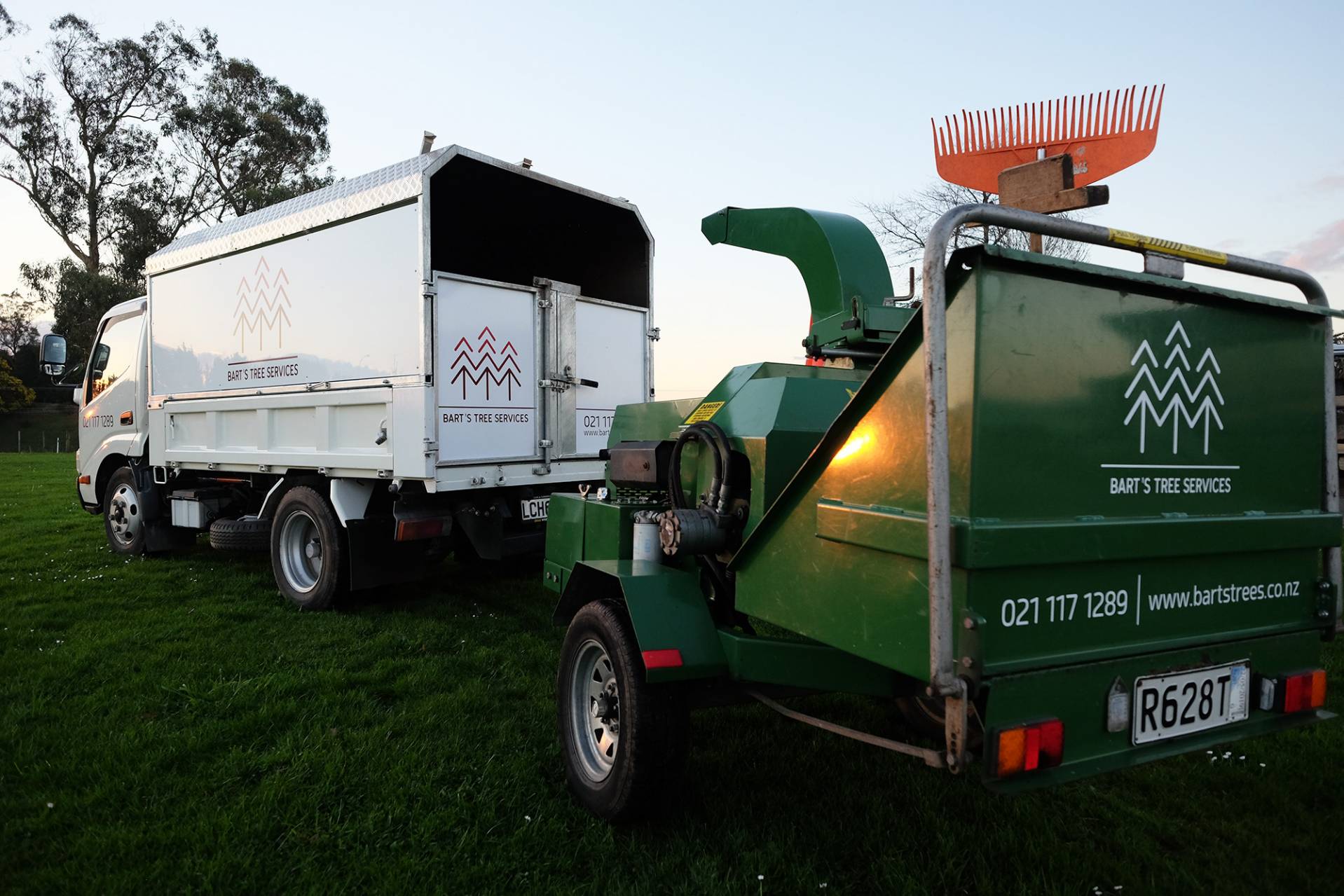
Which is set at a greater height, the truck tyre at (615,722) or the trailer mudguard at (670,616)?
the trailer mudguard at (670,616)

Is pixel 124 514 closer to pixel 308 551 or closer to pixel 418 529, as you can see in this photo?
pixel 308 551

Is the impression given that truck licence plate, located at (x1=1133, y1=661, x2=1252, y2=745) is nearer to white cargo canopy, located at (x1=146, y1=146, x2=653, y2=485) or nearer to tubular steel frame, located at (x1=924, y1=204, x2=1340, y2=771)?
tubular steel frame, located at (x1=924, y1=204, x2=1340, y2=771)

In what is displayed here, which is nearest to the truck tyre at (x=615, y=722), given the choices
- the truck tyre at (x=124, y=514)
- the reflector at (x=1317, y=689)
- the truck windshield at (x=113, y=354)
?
the reflector at (x=1317, y=689)

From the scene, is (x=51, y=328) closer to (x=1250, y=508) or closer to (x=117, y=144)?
(x=117, y=144)

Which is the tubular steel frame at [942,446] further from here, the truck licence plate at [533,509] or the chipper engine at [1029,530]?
the truck licence plate at [533,509]

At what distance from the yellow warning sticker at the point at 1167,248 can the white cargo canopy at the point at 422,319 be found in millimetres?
4129

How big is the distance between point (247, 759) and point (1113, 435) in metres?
3.49

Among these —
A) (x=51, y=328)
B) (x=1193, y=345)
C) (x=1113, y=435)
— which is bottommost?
(x=1113, y=435)

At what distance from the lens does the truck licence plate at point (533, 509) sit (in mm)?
6027

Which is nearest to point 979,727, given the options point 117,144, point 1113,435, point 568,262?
point 1113,435

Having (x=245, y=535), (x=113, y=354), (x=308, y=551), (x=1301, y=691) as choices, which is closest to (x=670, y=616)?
(x=1301, y=691)

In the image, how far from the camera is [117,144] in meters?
33.7

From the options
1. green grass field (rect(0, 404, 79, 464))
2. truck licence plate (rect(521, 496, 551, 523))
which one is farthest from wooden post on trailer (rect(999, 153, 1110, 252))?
green grass field (rect(0, 404, 79, 464))

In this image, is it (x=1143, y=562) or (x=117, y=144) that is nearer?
(x=1143, y=562)
